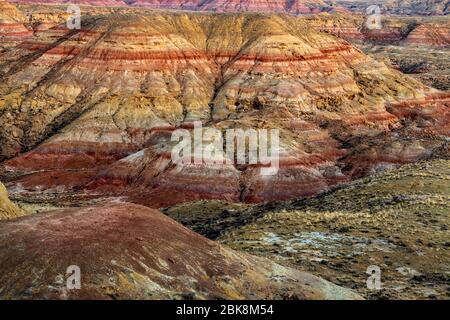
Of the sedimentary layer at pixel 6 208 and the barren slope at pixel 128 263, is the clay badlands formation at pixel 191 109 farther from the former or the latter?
the barren slope at pixel 128 263

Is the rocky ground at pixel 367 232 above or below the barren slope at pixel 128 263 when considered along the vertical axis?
below

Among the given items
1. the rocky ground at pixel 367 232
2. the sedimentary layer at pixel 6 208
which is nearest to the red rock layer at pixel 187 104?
the rocky ground at pixel 367 232

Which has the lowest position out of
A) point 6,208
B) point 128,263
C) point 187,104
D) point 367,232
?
point 367,232

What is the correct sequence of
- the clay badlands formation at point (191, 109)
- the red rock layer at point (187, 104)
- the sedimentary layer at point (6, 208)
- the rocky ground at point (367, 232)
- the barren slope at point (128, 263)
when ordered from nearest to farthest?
the barren slope at point (128, 263) < the rocky ground at point (367, 232) < the sedimentary layer at point (6, 208) < the clay badlands formation at point (191, 109) < the red rock layer at point (187, 104)

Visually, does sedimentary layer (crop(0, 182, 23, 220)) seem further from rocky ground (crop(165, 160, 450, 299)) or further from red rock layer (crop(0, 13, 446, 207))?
red rock layer (crop(0, 13, 446, 207))

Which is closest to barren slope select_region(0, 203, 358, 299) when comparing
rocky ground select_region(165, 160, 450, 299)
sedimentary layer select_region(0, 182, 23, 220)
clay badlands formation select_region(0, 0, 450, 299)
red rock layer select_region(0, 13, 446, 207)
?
rocky ground select_region(165, 160, 450, 299)

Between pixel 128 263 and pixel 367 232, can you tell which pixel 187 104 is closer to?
pixel 367 232

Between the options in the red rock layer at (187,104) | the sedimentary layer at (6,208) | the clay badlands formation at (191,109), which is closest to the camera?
the sedimentary layer at (6,208)

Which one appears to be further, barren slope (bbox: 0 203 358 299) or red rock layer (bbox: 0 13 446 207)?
red rock layer (bbox: 0 13 446 207)

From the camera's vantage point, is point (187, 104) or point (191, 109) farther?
point (187, 104)

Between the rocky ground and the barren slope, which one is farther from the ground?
the barren slope

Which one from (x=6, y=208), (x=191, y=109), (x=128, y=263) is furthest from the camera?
(x=191, y=109)

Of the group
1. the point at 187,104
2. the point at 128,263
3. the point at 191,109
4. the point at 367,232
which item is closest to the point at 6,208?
the point at 128,263
